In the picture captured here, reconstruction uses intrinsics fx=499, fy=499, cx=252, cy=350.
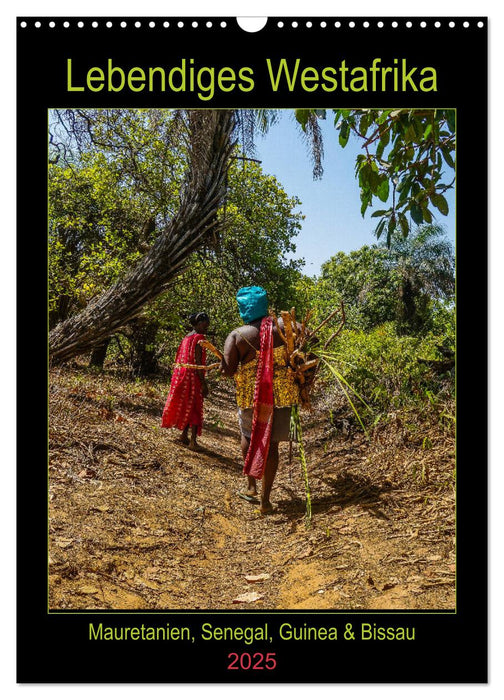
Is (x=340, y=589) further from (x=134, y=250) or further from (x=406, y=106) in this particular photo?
(x=134, y=250)

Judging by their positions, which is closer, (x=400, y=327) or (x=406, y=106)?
(x=406, y=106)

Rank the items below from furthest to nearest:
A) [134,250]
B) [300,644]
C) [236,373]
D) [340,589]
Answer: [134,250] → [236,373] → [340,589] → [300,644]

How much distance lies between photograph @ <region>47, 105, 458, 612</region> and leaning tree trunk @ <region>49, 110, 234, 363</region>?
22 mm

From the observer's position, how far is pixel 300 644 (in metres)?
1.84

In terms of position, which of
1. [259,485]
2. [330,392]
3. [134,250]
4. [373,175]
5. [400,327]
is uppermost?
[134,250]

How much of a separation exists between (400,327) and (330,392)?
9.89 ft

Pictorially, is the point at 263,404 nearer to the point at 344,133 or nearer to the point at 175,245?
the point at 344,133

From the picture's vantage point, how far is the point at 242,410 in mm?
4125

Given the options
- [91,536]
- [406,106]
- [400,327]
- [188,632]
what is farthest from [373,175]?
[400,327]

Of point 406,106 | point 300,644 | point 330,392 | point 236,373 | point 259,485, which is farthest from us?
point 330,392

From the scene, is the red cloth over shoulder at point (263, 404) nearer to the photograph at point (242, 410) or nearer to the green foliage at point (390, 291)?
the photograph at point (242, 410)
